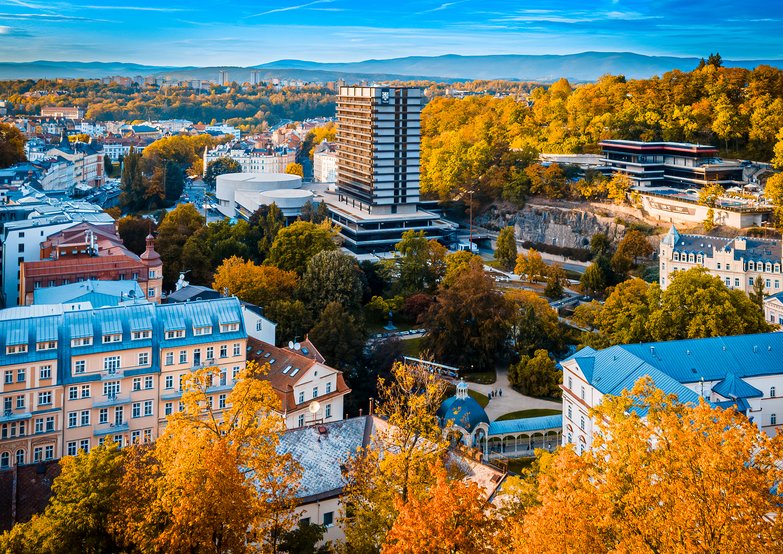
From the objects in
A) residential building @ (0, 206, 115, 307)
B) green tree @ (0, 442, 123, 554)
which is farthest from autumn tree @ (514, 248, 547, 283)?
green tree @ (0, 442, 123, 554)

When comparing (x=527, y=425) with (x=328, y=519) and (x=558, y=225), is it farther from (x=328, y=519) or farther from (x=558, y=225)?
(x=558, y=225)

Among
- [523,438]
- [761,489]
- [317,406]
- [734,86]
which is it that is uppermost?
[734,86]

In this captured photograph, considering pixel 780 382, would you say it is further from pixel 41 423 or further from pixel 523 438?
pixel 41 423

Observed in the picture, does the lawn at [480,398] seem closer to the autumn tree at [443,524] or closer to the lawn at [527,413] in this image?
the lawn at [527,413]

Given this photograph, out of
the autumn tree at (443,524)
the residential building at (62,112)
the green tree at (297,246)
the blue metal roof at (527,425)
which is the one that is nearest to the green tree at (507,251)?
the green tree at (297,246)

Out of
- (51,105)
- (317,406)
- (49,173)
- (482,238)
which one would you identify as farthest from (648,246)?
(51,105)

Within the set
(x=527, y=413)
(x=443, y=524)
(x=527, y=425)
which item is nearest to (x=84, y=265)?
(x=527, y=413)

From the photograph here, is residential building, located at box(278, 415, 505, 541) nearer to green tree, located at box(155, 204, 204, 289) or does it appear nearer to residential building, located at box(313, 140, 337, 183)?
green tree, located at box(155, 204, 204, 289)
